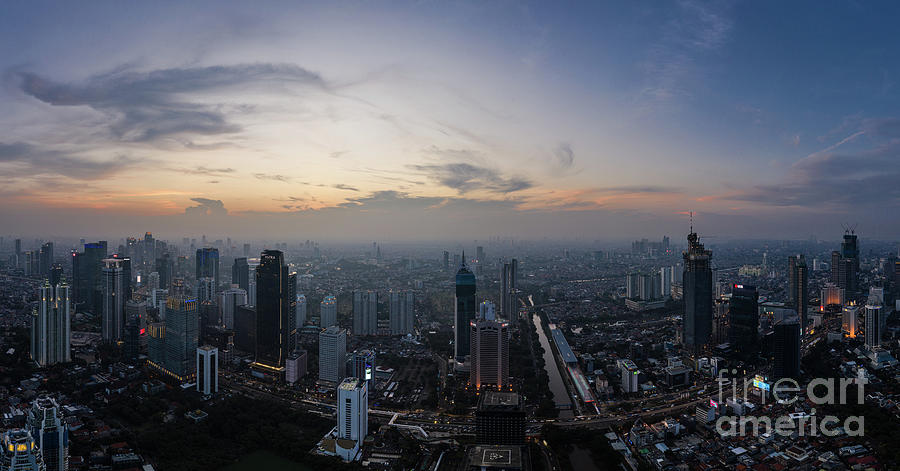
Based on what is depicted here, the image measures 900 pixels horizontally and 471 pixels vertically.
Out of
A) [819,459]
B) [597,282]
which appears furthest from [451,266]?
[819,459]

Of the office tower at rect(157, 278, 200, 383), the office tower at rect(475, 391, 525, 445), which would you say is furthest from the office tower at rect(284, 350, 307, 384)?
the office tower at rect(475, 391, 525, 445)

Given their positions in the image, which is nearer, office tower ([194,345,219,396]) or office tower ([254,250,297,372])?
office tower ([194,345,219,396])

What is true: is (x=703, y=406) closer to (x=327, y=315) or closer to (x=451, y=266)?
(x=327, y=315)

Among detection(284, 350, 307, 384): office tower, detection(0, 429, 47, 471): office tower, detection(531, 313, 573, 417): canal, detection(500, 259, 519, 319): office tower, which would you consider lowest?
detection(531, 313, 573, 417): canal

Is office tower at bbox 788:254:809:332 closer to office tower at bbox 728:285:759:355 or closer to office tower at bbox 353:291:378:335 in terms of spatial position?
office tower at bbox 728:285:759:355

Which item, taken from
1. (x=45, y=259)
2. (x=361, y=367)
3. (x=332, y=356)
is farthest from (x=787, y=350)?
(x=45, y=259)

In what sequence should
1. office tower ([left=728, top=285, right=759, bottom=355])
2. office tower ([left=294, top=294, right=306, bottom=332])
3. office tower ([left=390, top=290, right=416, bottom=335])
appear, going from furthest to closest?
office tower ([left=294, top=294, right=306, bottom=332]), office tower ([left=390, top=290, right=416, bottom=335]), office tower ([left=728, top=285, right=759, bottom=355])

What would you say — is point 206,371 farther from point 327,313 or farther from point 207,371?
point 327,313

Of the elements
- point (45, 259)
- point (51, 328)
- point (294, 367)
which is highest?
point (45, 259)
